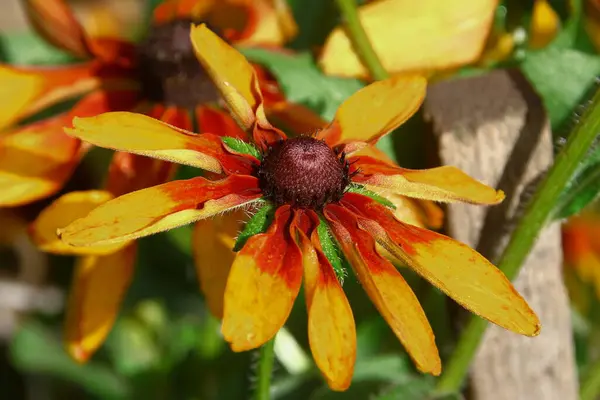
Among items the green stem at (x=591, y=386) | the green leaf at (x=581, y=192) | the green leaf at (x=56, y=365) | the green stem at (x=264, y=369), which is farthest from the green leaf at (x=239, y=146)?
the green leaf at (x=56, y=365)

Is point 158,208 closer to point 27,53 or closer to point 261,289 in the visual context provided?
point 261,289

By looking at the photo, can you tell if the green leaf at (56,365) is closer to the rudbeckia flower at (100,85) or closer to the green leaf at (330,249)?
the rudbeckia flower at (100,85)

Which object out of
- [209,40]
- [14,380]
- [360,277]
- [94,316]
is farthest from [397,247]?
[14,380]

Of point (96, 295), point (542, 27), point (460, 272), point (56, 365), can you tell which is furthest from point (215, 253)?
point (56, 365)

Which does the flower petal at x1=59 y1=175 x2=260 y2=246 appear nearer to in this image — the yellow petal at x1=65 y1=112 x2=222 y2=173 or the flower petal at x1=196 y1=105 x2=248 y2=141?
the yellow petal at x1=65 y1=112 x2=222 y2=173

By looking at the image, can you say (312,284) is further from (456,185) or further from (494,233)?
(494,233)

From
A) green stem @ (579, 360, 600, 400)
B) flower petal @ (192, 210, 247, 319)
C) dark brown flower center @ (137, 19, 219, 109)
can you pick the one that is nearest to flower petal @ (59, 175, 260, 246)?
flower petal @ (192, 210, 247, 319)
